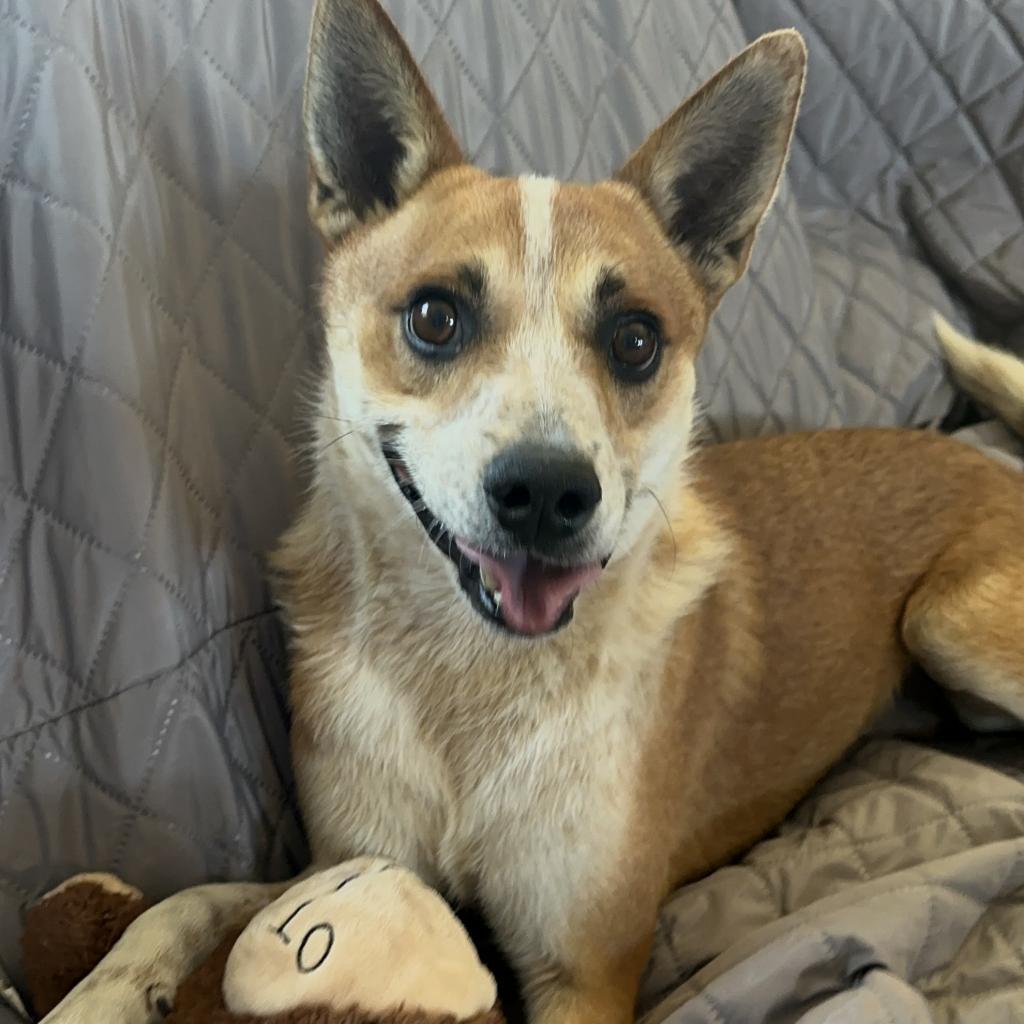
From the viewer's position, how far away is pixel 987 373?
2129 millimetres

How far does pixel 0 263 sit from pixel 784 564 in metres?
1.17

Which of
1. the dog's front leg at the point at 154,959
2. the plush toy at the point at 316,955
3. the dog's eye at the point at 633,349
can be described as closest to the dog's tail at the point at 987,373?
the dog's eye at the point at 633,349

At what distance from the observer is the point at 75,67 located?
43.9 inches

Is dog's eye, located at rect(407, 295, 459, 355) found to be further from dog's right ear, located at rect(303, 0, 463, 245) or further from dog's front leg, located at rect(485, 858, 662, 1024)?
dog's front leg, located at rect(485, 858, 662, 1024)

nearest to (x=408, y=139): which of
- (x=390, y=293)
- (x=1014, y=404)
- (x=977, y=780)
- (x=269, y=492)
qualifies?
(x=390, y=293)

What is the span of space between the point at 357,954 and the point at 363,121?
941 mm

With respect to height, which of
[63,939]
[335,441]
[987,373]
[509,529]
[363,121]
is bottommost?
[987,373]

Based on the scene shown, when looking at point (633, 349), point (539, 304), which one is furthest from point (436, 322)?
point (633, 349)

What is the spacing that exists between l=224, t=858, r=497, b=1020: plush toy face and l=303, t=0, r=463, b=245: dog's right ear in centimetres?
78

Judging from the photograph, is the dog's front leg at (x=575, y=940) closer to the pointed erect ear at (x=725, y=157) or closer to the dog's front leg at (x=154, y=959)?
the dog's front leg at (x=154, y=959)

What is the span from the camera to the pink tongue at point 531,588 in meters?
1.11

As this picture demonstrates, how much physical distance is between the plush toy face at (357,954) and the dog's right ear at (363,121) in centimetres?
78

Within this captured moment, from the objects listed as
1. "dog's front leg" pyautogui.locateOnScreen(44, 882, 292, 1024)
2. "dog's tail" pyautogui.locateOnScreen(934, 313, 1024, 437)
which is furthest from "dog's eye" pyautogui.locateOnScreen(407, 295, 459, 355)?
"dog's tail" pyautogui.locateOnScreen(934, 313, 1024, 437)

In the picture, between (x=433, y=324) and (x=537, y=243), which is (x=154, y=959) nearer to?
(x=433, y=324)
